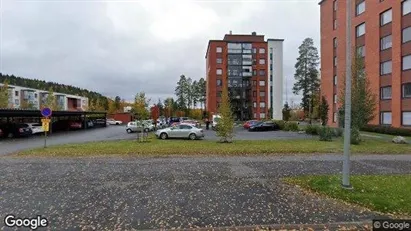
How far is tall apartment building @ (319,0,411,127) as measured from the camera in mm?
31578

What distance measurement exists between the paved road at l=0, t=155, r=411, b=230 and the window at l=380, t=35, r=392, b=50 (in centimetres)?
2835

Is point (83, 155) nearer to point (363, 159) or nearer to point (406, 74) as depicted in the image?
point (363, 159)

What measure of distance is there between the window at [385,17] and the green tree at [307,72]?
123 ft

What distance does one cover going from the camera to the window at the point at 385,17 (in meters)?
34.2

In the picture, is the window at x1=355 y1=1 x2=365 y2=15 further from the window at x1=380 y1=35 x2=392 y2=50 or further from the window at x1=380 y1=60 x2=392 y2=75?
the window at x1=380 y1=60 x2=392 y2=75

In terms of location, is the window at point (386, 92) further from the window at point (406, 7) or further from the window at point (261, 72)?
the window at point (261, 72)

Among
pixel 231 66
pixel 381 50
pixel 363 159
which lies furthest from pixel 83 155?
pixel 231 66

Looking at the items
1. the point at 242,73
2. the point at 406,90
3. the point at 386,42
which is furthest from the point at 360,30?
the point at 242,73

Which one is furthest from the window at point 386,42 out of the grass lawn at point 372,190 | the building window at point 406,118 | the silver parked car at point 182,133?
the grass lawn at point 372,190

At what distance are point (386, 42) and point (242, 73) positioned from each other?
43.6 metres

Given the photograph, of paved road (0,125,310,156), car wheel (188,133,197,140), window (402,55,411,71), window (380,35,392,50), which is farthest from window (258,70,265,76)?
car wheel (188,133,197,140)

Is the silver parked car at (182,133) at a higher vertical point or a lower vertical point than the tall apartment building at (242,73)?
lower

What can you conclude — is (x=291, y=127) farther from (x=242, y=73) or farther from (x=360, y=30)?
(x=242, y=73)

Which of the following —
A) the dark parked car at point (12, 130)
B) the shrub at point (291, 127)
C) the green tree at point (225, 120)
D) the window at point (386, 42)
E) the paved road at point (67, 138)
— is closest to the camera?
the paved road at point (67, 138)
